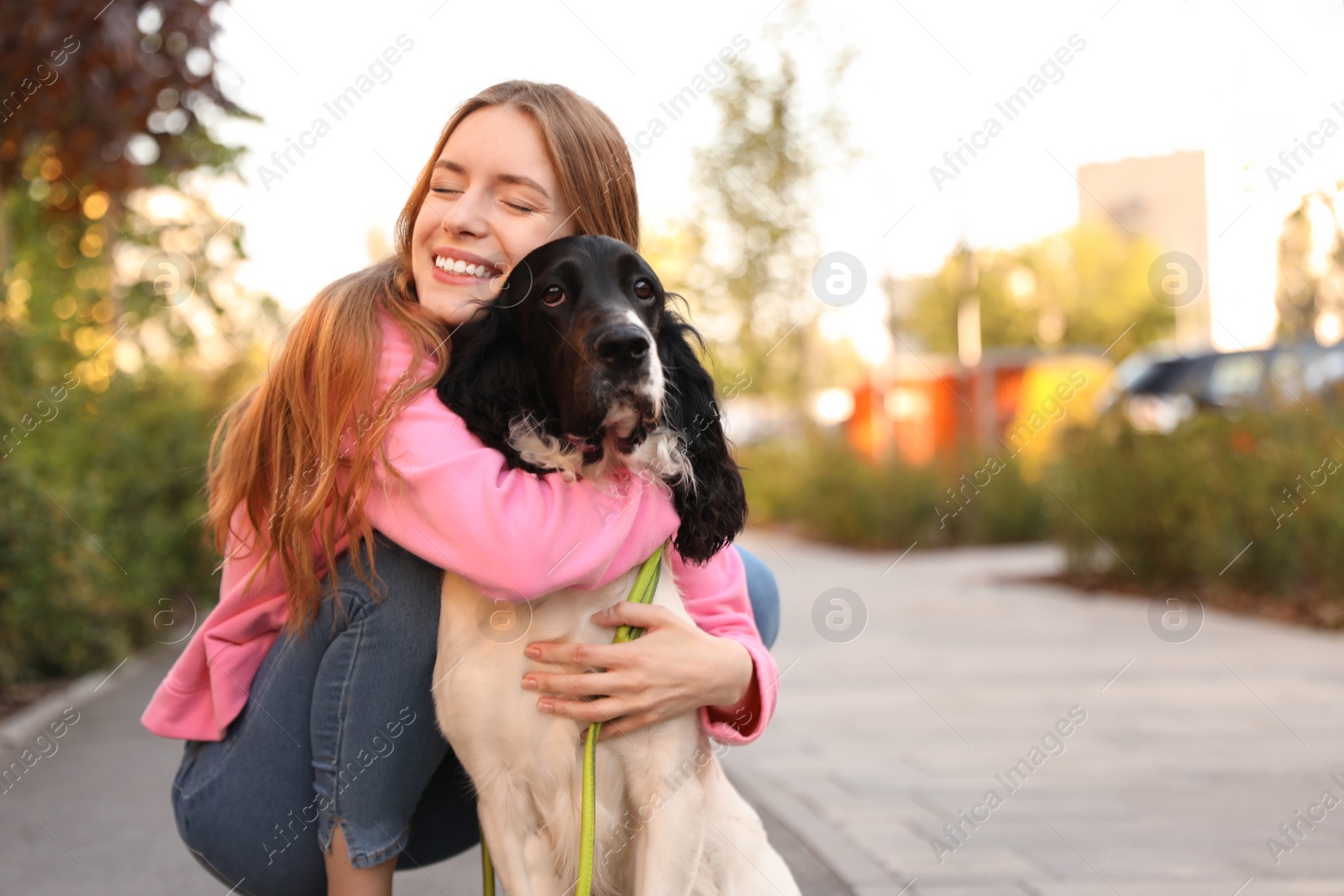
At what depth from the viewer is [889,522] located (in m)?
15.2

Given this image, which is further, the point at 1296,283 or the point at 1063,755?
the point at 1296,283

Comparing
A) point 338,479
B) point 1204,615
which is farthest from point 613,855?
point 1204,615

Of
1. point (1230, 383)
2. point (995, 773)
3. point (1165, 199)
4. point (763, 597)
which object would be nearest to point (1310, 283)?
point (1230, 383)

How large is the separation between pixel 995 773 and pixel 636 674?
2848mm

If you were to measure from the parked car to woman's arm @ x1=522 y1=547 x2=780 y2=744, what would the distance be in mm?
7975

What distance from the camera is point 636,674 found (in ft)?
7.75

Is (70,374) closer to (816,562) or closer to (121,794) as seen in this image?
(121,794)

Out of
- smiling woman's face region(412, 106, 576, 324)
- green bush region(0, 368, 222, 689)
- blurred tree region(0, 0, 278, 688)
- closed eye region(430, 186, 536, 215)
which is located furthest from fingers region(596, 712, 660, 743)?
blurred tree region(0, 0, 278, 688)

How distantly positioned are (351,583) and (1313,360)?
965 centimetres

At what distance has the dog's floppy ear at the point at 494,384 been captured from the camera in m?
2.44

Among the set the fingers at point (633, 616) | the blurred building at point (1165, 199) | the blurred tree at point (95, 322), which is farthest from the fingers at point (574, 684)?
the blurred building at point (1165, 199)

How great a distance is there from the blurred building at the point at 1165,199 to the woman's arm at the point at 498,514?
18666 mm

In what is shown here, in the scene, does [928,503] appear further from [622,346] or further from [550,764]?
[622,346]

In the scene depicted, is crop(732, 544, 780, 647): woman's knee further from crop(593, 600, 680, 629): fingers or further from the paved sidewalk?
the paved sidewalk
